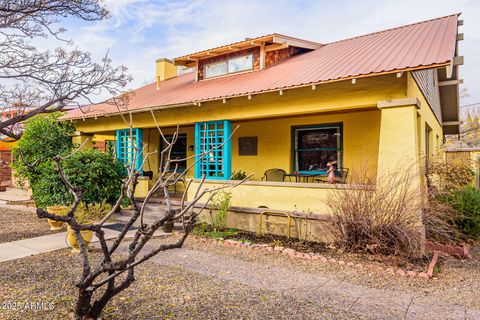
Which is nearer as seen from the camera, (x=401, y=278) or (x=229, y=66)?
(x=401, y=278)

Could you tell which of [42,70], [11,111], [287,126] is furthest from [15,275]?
[287,126]

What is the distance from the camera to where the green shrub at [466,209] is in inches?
286

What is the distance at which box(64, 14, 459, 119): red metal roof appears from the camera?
6652 millimetres

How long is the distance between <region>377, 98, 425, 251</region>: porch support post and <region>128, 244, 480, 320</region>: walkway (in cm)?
225

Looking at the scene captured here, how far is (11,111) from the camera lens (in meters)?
10.2

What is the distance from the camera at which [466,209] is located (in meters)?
7.29

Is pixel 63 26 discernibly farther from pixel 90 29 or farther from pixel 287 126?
pixel 287 126

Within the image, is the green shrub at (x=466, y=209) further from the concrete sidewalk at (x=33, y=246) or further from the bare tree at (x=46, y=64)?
the bare tree at (x=46, y=64)

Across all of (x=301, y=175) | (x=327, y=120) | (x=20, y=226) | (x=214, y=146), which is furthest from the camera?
(x=327, y=120)

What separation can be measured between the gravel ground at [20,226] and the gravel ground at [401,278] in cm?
402

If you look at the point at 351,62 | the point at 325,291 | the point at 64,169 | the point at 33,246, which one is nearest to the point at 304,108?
the point at 351,62

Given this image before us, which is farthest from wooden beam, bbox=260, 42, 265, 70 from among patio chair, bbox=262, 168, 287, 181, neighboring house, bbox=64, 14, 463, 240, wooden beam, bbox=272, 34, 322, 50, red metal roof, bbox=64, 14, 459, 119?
patio chair, bbox=262, 168, 287, 181

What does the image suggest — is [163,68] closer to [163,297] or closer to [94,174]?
[94,174]

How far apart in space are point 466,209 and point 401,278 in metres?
3.27
